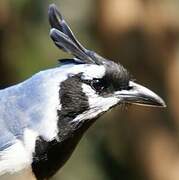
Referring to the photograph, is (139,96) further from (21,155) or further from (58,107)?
(21,155)

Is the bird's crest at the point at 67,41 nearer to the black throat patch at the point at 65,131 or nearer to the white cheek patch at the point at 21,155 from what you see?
the black throat patch at the point at 65,131

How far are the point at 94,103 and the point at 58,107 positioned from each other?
17 cm

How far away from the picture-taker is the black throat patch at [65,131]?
4.07 metres

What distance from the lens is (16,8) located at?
8609 millimetres

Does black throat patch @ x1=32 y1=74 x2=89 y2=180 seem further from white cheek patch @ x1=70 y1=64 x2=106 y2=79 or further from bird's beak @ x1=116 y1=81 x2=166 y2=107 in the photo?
bird's beak @ x1=116 y1=81 x2=166 y2=107

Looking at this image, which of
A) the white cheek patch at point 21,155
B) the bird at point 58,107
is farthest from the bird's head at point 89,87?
the white cheek patch at point 21,155

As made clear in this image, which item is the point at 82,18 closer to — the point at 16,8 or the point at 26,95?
the point at 16,8

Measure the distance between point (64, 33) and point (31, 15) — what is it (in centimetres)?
472

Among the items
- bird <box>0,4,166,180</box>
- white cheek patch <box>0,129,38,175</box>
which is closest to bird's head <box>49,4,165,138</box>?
bird <box>0,4,166,180</box>

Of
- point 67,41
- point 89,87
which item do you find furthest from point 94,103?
point 67,41

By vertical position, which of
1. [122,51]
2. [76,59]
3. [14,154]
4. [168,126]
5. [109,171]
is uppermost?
[76,59]

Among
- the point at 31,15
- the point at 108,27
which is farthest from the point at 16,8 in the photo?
the point at 108,27

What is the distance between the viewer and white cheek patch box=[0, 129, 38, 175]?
13.1 feet

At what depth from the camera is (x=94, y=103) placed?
4098 mm
